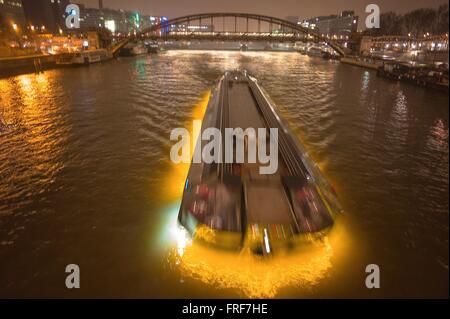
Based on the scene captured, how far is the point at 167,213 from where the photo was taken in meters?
9.86

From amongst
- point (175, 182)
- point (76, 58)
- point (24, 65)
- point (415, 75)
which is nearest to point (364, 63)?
point (415, 75)

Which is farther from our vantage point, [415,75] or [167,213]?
[415,75]

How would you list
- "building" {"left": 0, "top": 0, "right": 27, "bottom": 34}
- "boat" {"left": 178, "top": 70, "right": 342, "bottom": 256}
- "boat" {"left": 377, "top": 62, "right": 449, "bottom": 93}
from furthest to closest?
"building" {"left": 0, "top": 0, "right": 27, "bottom": 34} → "boat" {"left": 377, "top": 62, "right": 449, "bottom": 93} → "boat" {"left": 178, "top": 70, "right": 342, "bottom": 256}

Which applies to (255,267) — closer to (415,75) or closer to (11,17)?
(415,75)

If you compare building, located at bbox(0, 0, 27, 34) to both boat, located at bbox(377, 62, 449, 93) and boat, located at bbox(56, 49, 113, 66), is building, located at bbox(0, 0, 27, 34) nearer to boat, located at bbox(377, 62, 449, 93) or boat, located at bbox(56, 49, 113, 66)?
boat, located at bbox(56, 49, 113, 66)

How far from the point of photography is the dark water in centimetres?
706

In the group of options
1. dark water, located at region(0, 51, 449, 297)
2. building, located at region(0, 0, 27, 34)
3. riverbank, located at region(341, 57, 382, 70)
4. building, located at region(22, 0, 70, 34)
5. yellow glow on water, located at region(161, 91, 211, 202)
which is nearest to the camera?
dark water, located at region(0, 51, 449, 297)

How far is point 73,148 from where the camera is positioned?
15195 mm

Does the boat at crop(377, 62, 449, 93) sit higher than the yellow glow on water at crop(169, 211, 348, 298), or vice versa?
the boat at crop(377, 62, 449, 93)

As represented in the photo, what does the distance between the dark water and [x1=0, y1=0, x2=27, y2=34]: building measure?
58264 millimetres

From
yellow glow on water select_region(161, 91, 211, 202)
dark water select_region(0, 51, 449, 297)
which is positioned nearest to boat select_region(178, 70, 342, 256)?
dark water select_region(0, 51, 449, 297)

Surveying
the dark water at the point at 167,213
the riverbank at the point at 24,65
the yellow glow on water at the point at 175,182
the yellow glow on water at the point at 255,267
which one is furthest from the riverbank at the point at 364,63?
the riverbank at the point at 24,65

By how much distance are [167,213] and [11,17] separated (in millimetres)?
103481
